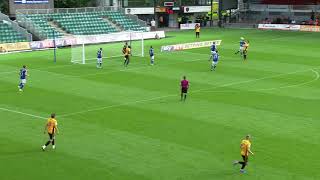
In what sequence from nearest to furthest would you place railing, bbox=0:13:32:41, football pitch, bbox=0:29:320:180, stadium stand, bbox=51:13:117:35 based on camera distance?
football pitch, bbox=0:29:320:180 → railing, bbox=0:13:32:41 → stadium stand, bbox=51:13:117:35

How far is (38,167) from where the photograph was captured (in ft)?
71.5

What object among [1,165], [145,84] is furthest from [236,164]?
[145,84]

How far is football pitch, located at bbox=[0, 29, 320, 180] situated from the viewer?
2177 cm

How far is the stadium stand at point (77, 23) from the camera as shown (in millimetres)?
68544

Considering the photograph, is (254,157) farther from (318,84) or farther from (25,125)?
(318,84)

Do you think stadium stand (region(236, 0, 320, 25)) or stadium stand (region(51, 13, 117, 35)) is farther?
stadium stand (region(236, 0, 320, 25))

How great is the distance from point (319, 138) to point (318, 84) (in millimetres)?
15640

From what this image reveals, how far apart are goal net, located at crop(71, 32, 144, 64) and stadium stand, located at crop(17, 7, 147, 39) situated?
204 inches

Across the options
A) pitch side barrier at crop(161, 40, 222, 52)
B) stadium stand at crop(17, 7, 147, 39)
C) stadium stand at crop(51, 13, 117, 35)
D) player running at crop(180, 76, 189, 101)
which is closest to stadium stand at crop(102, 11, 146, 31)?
stadium stand at crop(17, 7, 147, 39)

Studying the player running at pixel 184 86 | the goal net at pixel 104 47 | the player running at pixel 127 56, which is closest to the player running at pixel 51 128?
the player running at pixel 184 86

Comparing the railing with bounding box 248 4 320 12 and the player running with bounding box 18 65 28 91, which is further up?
the railing with bounding box 248 4 320 12

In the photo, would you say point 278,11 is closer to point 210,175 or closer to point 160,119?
Result: point 160,119

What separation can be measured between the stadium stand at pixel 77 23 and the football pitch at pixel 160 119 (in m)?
16.4

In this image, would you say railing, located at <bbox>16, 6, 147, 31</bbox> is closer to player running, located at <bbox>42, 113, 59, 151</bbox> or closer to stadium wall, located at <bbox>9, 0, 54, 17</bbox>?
stadium wall, located at <bbox>9, 0, 54, 17</bbox>
